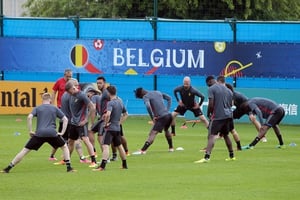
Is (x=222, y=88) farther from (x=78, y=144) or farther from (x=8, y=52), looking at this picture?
(x=8, y=52)

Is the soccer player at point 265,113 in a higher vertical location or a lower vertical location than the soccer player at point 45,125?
lower

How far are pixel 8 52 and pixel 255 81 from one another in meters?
9.56

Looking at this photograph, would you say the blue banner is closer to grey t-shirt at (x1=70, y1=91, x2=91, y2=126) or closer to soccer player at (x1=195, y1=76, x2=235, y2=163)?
soccer player at (x1=195, y1=76, x2=235, y2=163)

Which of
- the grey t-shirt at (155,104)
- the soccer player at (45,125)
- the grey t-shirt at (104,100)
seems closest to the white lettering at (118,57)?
the grey t-shirt at (155,104)

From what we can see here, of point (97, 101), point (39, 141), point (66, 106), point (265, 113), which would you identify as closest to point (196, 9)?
point (265, 113)

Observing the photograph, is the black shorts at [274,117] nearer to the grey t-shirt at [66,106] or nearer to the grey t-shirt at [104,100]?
the grey t-shirt at [104,100]

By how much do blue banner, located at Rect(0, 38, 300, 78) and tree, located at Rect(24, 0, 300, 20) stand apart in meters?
10.3

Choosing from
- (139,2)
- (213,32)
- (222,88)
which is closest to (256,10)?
(139,2)

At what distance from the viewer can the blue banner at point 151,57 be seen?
Answer: 37.1 meters

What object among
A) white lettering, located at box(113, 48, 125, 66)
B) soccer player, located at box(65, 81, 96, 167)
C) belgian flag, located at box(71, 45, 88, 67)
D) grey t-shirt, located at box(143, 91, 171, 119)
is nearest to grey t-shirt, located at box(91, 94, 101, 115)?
soccer player, located at box(65, 81, 96, 167)

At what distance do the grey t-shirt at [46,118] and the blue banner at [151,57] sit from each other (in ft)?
56.2

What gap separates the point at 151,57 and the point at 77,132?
1561 centimetres

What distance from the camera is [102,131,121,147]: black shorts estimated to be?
22.0 m

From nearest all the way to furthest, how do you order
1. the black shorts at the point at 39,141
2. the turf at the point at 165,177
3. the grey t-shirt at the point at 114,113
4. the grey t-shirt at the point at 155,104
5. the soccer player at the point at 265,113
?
the turf at the point at 165,177 < the black shorts at the point at 39,141 < the grey t-shirt at the point at 114,113 < the grey t-shirt at the point at 155,104 < the soccer player at the point at 265,113
